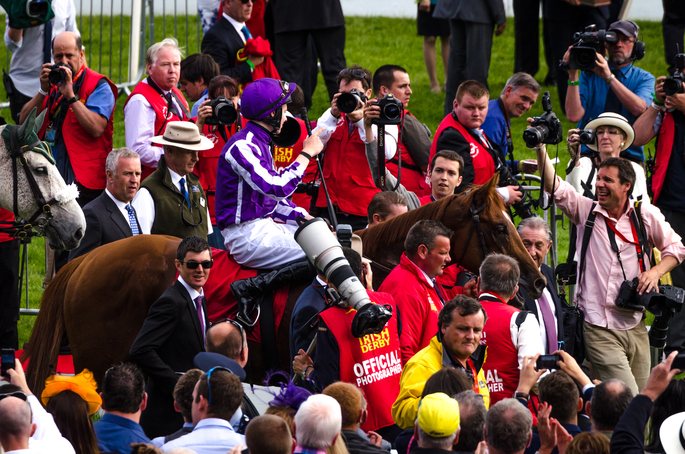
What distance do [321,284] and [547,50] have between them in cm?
1001

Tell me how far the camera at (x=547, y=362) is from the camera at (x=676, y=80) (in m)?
4.09

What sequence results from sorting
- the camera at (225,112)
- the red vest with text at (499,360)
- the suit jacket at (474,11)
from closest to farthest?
the red vest with text at (499,360) → the camera at (225,112) → the suit jacket at (474,11)

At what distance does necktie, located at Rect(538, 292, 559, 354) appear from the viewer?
982cm

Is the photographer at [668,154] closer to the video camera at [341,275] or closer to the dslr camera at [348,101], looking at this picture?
the dslr camera at [348,101]

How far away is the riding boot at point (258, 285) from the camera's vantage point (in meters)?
9.45

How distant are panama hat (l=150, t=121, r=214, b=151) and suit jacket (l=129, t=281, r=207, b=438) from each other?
5.34 ft

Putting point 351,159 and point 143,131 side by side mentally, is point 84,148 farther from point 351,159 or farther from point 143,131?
point 351,159

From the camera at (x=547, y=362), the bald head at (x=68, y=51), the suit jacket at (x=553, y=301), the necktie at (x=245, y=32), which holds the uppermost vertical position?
the bald head at (x=68, y=51)

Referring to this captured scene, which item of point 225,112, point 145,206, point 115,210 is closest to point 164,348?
point 145,206

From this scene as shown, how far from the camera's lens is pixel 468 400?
23.7ft

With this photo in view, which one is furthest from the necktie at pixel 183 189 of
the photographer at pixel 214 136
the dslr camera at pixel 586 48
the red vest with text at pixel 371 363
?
the dslr camera at pixel 586 48

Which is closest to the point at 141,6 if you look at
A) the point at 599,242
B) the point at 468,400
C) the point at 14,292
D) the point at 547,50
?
the point at 547,50

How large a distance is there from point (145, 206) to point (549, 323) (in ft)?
9.69

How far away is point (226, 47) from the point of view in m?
14.5
